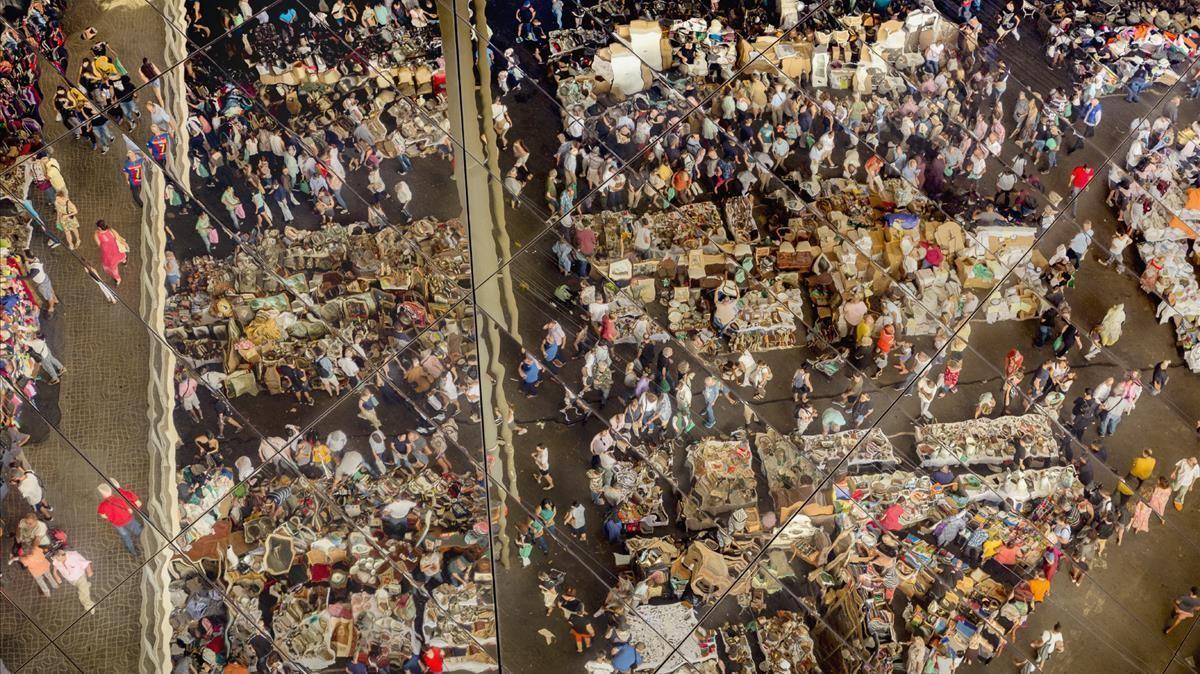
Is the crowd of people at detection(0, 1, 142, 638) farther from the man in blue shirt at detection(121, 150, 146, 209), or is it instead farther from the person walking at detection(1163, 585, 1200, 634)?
the person walking at detection(1163, 585, 1200, 634)

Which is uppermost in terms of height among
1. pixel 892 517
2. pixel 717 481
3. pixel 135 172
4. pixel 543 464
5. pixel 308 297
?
pixel 135 172

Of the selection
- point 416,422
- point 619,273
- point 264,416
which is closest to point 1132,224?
point 619,273

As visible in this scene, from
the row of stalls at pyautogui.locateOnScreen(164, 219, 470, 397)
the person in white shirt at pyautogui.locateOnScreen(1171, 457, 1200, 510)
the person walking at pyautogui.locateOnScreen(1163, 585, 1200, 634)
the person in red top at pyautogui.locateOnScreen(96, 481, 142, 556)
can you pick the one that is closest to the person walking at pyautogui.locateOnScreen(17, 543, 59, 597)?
the person in red top at pyautogui.locateOnScreen(96, 481, 142, 556)

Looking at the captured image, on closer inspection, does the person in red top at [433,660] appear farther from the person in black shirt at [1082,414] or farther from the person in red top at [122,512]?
the person in black shirt at [1082,414]

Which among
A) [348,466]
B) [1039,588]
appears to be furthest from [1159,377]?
[348,466]

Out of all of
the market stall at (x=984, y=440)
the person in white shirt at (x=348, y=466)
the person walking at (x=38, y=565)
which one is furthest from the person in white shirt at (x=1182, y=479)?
the person walking at (x=38, y=565)

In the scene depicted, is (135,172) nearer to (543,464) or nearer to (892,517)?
(543,464)
